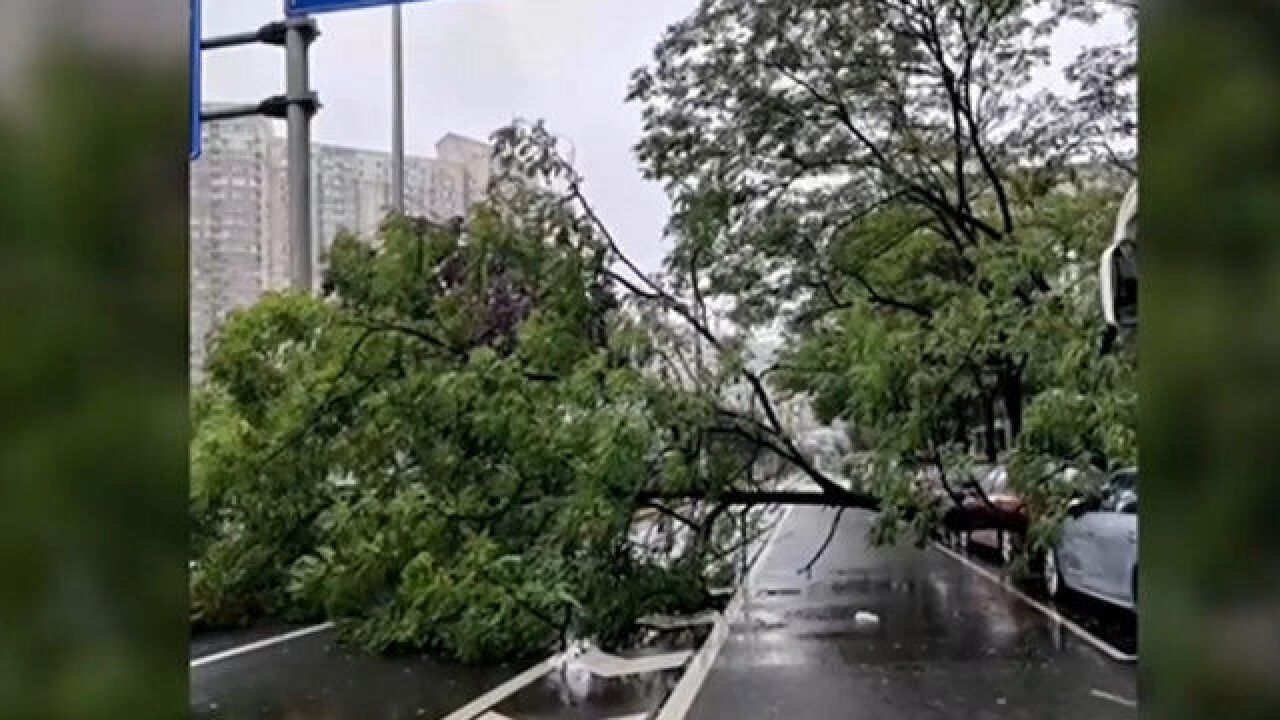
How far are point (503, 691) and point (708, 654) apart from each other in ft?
4.09

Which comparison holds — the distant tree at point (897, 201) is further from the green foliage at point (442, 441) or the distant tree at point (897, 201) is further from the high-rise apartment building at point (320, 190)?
the high-rise apartment building at point (320, 190)

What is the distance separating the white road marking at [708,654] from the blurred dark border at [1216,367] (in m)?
4.72

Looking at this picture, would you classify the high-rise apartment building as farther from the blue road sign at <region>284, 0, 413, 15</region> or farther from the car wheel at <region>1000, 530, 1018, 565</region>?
the car wheel at <region>1000, 530, 1018, 565</region>

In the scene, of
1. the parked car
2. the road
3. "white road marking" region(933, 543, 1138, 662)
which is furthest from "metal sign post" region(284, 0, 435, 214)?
"white road marking" region(933, 543, 1138, 662)

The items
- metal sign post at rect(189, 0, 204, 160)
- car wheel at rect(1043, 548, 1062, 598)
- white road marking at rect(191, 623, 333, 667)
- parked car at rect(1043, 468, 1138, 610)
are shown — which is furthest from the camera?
car wheel at rect(1043, 548, 1062, 598)

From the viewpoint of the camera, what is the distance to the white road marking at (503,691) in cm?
513

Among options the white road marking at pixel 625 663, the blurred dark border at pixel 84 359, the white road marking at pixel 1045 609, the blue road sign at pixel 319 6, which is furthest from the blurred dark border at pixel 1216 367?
the white road marking at pixel 625 663

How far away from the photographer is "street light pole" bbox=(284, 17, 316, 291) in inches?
193

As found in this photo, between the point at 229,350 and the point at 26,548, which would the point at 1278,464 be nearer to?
the point at 26,548

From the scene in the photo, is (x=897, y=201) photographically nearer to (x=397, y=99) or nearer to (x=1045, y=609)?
(x=1045, y=609)

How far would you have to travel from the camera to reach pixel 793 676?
225 inches

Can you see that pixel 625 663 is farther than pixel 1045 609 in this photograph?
No

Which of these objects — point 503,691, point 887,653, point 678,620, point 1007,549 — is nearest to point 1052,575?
point 1007,549

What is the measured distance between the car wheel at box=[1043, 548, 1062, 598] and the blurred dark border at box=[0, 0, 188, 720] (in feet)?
23.0
